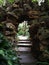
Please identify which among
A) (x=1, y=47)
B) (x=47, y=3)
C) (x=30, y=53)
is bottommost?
(x=30, y=53)

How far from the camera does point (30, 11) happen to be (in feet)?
32.9

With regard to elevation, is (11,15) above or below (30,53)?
above

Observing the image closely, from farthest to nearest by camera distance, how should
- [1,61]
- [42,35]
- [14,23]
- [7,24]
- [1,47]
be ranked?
[14,23] < [7,24] < [42,35] < [1,47] < [1,61]

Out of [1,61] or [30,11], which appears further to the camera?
[30,11]

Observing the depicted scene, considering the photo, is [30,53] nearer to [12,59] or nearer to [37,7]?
[37,7]

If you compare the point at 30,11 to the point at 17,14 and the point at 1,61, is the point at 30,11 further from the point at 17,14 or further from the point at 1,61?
the point at 1,61

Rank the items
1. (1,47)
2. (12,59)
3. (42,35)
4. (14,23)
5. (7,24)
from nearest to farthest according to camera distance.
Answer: (12,59) < (1,47) < (42,35) < (7,24) < (14,23)

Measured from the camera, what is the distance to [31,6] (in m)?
10.5

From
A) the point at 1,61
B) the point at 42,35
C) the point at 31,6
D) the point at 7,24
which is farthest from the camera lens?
the point at 31,6

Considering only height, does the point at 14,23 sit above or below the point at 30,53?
above

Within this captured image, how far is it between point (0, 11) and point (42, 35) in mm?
2697

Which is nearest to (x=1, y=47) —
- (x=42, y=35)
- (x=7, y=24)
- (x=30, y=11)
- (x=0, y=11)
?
(x=42, y=35)

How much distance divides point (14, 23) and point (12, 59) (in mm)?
5331

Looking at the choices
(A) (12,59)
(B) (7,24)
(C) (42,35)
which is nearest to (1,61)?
(A) (12,59)
